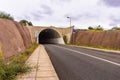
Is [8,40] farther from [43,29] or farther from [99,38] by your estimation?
[43,29]

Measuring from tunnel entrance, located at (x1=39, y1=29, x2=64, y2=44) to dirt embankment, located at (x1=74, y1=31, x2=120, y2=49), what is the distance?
10796mm

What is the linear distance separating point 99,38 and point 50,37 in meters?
39.7

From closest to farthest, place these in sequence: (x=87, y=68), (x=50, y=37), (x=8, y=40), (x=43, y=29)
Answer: (x=87, y=68) < (x=8, y=40) < (x=43, y=29) < (x=50, y=37)

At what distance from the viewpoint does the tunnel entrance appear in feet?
227

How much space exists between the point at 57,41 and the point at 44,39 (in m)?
19.6

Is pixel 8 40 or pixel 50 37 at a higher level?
pixel 8 40

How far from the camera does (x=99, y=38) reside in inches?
1805

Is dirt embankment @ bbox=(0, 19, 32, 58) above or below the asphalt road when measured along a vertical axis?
above

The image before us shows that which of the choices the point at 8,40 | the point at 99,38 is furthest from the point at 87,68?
the point at 99,38

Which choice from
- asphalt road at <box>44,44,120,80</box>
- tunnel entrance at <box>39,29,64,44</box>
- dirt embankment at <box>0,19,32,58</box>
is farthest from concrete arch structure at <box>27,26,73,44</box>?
asphalt road at <box>44,44,120,80</box>

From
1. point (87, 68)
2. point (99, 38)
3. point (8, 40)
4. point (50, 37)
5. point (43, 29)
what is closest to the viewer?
point (87, 68)

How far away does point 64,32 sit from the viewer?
65.9m

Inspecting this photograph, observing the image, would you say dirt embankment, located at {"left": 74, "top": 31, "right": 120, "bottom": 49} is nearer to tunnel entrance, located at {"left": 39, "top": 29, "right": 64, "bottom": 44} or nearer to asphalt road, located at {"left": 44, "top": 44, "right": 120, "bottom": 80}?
tunnel entrance, located at {"left": 39, "top": 29, "right": 64, "bottom": 44}

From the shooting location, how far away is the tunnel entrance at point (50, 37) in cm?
6929
